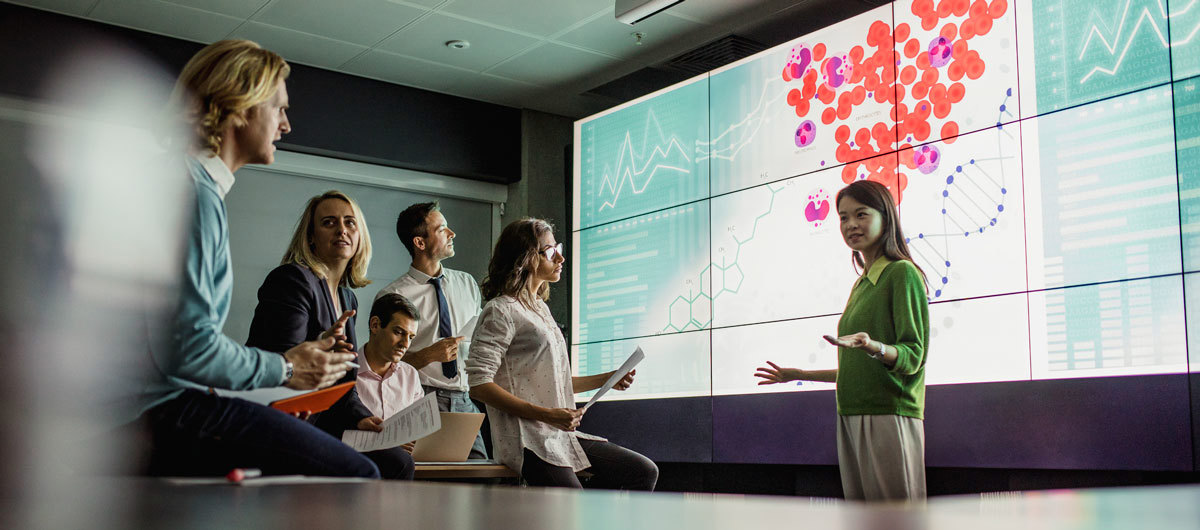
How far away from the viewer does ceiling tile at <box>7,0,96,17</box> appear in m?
4.32

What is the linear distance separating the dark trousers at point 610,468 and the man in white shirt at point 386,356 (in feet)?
1.36

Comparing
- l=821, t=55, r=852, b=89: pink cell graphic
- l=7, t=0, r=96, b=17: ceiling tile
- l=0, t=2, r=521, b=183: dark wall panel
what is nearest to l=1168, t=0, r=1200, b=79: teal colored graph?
l=821, t=55, r=852, b=89: pink cell graphic

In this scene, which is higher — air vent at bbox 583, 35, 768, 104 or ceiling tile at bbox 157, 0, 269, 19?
ceiling tile at bbox 157, 0, 269, 19

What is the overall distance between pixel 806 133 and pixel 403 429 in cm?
244

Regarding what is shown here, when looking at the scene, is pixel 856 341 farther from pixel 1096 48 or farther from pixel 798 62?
pixel 798 62

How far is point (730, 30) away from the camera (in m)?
4.59

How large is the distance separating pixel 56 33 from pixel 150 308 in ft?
13.0

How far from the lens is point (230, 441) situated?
1224 millimetres

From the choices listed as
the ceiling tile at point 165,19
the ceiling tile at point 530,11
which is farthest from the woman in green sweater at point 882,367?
the ceiling tile at point 165,19

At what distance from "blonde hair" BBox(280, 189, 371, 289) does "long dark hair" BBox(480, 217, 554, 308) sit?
41cm

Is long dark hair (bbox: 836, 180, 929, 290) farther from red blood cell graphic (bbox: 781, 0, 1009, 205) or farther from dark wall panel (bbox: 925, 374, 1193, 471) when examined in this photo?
red blood cell graphic (bbox: 781, 0, 1009, 205)

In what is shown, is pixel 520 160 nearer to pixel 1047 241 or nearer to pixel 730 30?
pixel 730 30

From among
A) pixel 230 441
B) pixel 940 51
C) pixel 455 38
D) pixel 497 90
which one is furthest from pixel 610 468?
pixel 497 90

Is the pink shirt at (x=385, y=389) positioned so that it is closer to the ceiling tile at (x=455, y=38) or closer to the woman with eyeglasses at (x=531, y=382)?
the woman with eyeglasses at (x=531, y=382)
